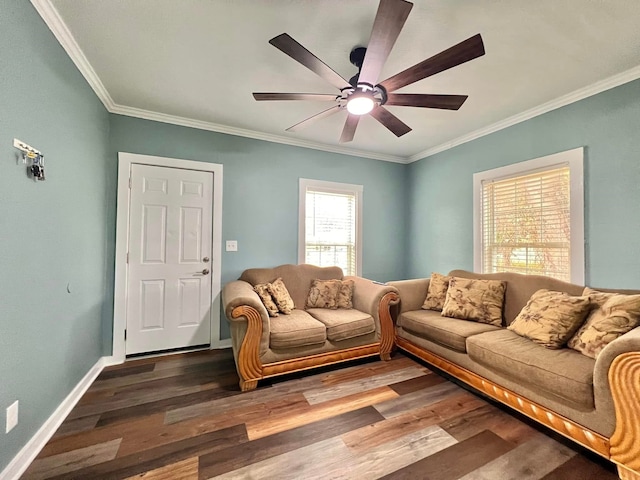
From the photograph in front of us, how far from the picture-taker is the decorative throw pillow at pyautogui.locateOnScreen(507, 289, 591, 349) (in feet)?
6.18

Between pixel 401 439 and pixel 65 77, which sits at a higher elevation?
pixel 65 77

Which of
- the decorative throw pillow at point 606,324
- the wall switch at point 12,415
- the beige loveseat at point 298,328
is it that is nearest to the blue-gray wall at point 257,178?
the beige loveseat at point 298,328

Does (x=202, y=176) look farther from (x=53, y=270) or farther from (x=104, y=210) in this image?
(x=53, y=270)

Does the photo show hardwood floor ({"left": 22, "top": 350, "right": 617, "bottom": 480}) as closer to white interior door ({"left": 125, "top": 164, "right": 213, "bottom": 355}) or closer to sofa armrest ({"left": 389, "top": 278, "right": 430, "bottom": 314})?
white interior door ({"left": 125, "top": 164, "right": 213, "bottom": 355})

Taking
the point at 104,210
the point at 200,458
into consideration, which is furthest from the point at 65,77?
the point at 200,458

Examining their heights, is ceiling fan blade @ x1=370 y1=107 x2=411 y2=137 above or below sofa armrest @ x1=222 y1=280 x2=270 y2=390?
above

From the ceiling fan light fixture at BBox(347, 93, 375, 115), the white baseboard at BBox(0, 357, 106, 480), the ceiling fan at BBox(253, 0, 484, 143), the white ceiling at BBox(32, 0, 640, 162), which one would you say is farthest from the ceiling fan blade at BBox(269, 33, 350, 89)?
the white baseboard at BBox(0, 357, 106, 480)

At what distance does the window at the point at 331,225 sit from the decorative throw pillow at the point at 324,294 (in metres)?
0.53

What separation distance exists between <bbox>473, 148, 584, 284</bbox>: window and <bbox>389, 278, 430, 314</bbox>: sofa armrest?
77 centimetres

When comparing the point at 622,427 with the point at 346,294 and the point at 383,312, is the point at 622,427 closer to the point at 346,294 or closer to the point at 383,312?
the point at 383,312

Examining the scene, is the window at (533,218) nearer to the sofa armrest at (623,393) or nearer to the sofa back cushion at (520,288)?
the sofa back cushion at (520,288)

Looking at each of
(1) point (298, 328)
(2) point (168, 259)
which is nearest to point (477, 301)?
(1) point (298, 328)

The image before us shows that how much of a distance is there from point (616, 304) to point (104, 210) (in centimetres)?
433

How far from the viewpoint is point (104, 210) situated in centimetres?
267
